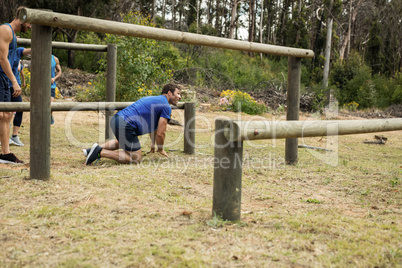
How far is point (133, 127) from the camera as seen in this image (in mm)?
4691

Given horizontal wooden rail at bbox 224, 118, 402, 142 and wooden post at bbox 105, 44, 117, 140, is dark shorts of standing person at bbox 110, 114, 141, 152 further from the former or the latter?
horizontal wooden rail at bbox 224, 118, 402, 142

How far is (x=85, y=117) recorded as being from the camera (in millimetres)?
8836

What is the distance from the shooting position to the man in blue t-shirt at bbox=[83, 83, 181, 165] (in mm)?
4586

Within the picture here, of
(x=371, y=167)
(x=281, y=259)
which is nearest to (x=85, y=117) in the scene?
(x=371, y=167)

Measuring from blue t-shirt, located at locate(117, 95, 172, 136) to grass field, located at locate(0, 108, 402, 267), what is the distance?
0.48 meters

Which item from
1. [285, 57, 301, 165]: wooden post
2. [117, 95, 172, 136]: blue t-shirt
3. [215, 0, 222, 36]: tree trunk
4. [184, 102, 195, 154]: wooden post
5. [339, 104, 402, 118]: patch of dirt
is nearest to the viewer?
[117, 95, 172, 136]: blue t-shirt

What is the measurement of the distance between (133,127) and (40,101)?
1567mm

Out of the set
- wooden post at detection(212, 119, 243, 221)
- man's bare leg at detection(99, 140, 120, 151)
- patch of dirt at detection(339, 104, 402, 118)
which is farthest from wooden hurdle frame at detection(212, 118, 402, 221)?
patch of dirt at detection(339, 104, 402, 118)

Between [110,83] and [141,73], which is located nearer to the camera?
[110,83]

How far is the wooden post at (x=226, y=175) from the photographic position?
2436 millimetres

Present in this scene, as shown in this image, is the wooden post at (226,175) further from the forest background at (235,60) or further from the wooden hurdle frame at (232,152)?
the forest background at (235,60)

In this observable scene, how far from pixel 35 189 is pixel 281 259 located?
2.11 meters

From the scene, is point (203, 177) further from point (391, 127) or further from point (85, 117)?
point (85, 117)

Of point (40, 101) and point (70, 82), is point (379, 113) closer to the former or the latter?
point (70, 82)
